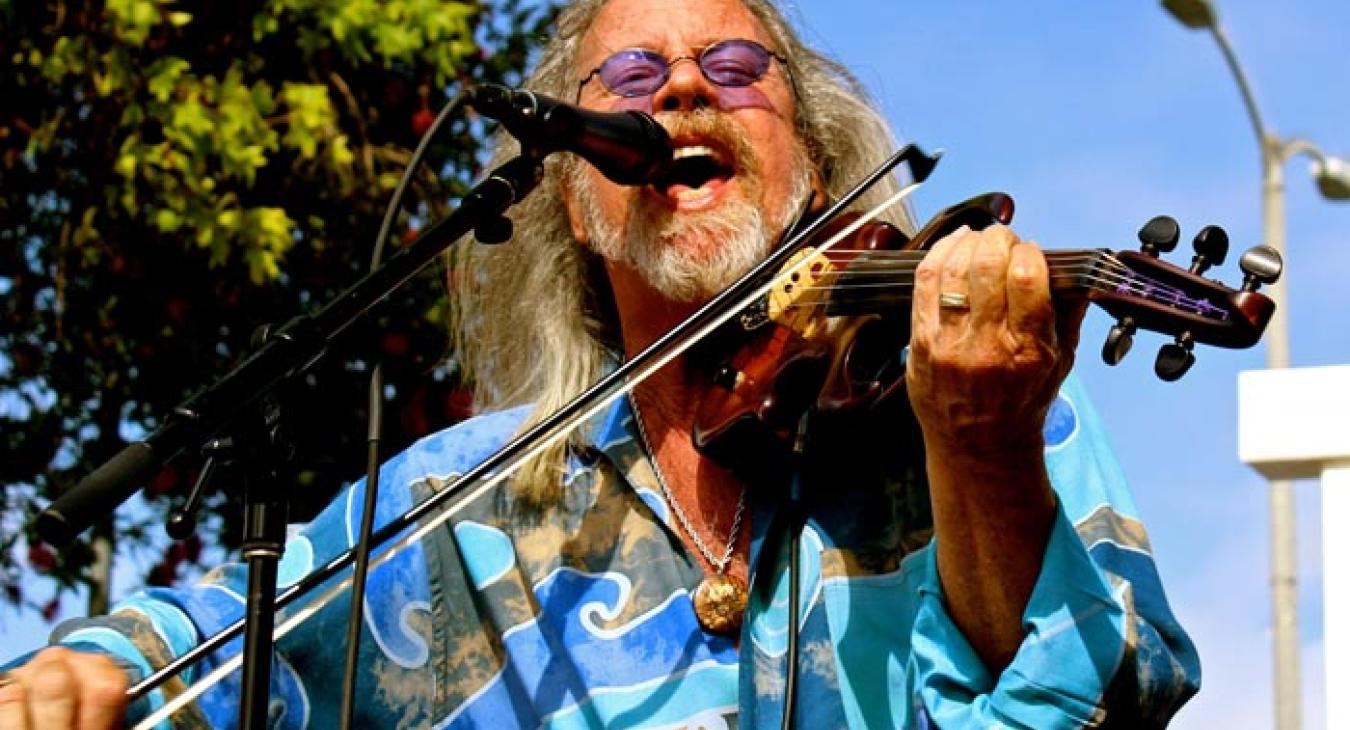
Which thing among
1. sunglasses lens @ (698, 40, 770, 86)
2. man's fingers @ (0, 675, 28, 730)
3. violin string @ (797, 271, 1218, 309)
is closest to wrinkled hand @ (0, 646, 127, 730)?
man's fingers @ (0, 675, 28, 730)

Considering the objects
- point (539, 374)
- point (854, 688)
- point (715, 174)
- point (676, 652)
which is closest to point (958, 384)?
point (854, 688)

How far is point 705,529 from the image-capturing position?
10.9ft

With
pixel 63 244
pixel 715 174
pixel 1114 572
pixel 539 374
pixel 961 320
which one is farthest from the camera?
pixel 63 244

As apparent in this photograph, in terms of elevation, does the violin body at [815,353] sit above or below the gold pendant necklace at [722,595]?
above

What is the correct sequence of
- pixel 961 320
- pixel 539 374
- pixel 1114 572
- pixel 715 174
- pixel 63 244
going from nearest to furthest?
pixel 961 320
pixel 1114 572
pixel 715 174
pixel 539 374
pixel 63 244

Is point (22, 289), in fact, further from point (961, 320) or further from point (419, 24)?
point (961, 320)

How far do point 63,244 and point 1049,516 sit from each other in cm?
480

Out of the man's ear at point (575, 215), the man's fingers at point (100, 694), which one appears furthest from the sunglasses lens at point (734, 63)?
the man's fingers at point (100, 694)

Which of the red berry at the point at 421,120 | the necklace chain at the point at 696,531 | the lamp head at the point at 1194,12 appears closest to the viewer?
the necklace chain at the point at 696,531

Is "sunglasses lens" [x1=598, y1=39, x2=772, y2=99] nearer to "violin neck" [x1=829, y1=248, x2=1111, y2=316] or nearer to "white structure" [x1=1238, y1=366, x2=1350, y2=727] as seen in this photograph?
"violin neck" [x1=829, y1=248, x2=1111, y2=316]

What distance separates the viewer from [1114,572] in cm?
274

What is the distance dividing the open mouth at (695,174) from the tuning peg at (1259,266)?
1.16m

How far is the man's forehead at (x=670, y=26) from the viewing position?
143 inches

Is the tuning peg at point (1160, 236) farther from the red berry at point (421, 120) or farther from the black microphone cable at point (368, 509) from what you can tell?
the red berry at point (421, 120)
